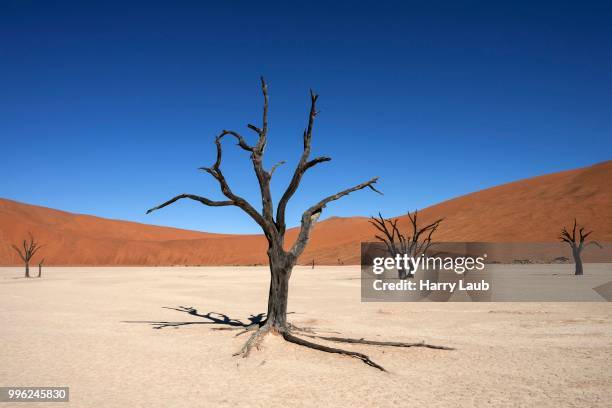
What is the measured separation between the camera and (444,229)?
6788 centimetres

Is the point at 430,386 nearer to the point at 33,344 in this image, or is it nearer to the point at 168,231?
the point at 33,344

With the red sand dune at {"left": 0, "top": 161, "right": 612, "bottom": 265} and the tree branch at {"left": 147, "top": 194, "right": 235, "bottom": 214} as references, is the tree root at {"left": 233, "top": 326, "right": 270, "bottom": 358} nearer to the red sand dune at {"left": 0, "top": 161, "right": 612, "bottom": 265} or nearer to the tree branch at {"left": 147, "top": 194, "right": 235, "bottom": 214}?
the tree branch at {"left": 147, "top": 194, "right": 235, "bottom": 214}

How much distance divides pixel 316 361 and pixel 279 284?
6.95 feet

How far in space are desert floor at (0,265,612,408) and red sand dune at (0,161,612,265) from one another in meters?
47.7

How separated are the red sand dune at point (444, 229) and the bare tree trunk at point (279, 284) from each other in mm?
51508

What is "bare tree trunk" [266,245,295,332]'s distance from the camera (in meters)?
9.56

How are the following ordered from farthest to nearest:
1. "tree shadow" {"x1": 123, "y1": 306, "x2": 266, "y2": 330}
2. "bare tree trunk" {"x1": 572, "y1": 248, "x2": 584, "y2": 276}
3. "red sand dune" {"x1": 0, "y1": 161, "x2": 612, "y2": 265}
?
"red sand dune" {"x1": 0, "y1": 161, "x2": 612, "y2": 265} < "bare tree trunk" {"x1": 572, "y1": 248, "x2": 584, "y2": 276} < "tree shadow" {"x1": 123, "y1": 306, "x2": 266, "y2": 330}

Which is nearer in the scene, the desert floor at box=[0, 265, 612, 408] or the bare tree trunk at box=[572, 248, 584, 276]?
the desert floor at box=[0, 265, 612, 408]

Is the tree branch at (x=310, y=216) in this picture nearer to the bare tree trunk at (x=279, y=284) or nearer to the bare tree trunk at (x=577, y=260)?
the bare tree trunk at (x=279, y=284)

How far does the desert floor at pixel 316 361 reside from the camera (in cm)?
594

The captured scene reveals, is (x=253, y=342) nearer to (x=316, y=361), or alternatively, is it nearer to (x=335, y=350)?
(x=316, y=361)

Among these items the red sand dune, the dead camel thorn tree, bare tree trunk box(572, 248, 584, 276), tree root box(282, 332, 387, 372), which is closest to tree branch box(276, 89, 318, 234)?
the dead camel thorn tree

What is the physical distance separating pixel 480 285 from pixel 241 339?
1698cm

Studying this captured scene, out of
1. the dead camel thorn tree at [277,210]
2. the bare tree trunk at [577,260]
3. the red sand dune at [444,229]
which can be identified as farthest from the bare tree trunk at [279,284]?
the red sand dune at [444,229]
